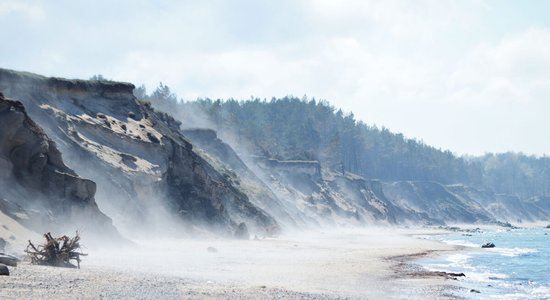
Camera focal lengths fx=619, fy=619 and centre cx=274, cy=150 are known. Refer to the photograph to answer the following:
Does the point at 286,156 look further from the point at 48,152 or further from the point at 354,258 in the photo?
the point at 48,152

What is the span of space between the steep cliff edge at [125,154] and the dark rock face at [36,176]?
897 centimetres

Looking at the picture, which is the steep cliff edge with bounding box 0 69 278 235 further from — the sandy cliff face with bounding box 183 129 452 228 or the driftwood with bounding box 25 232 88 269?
the sandy cliff face with bounding box 183 129 452 228

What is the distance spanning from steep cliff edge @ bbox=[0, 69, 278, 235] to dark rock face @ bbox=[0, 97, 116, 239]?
8967mm

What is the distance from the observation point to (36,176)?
105ft

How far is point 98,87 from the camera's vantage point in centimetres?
5550

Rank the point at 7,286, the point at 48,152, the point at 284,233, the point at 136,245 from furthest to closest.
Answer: the point at 284,233, the point at 136,245, the point at 48,152, the point at 7,286

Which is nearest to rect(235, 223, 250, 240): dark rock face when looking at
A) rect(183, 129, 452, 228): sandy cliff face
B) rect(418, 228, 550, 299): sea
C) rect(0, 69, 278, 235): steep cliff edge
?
rect(0, 69, 278, 235): steep cliff edge

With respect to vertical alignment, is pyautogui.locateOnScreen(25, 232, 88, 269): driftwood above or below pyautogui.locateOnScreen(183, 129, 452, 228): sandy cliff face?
below

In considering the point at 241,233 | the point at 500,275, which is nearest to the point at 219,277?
the point at 500,275

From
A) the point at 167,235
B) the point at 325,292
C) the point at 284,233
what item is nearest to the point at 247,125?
the point at 284,233

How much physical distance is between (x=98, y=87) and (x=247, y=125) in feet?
327

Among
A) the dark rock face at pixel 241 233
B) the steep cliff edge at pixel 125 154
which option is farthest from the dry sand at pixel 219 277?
the dark rock face at pixel 241 233

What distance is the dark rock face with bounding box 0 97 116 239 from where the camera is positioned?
100ft

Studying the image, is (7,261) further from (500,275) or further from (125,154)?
(125,154)
